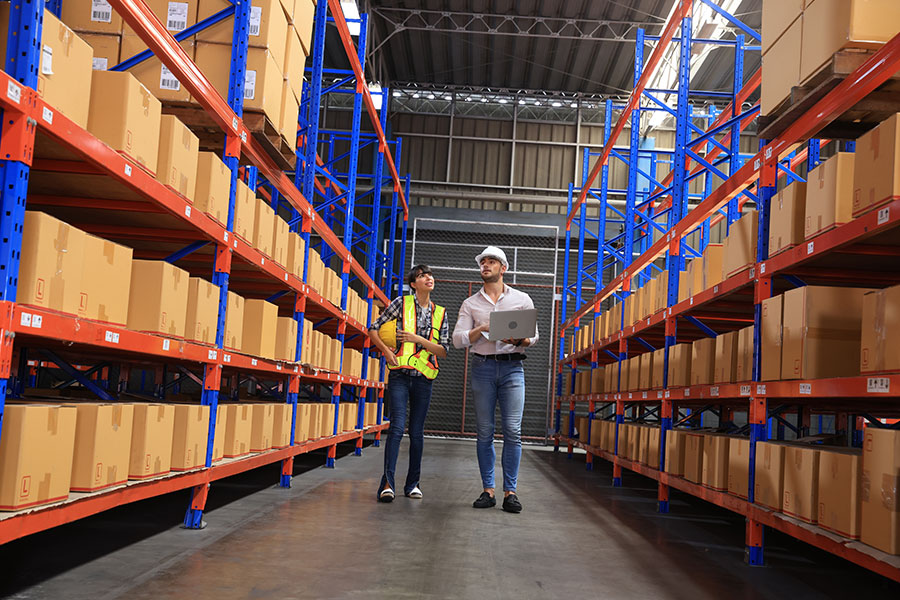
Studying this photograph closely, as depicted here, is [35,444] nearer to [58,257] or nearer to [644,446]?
[58,257]

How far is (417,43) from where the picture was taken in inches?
716

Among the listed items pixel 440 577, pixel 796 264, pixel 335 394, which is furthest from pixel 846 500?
pixel 335 394

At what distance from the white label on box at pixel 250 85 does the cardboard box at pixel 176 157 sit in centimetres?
97

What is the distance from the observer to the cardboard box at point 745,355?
15.5 feet

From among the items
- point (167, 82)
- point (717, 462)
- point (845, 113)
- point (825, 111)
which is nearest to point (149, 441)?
point (167, 82)

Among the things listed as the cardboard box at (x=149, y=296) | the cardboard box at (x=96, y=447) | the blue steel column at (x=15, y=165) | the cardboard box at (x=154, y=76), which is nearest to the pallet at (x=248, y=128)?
the cardboard box at (x=154, y=76)

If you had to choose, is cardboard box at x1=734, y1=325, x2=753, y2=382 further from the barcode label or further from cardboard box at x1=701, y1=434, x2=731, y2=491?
the barcode label

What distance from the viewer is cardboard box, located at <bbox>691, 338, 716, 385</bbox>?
5773 mm

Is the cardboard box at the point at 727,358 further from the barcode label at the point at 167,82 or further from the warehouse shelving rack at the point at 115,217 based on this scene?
the barcode label at the point at 167,82

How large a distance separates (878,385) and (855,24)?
1787 millimetres

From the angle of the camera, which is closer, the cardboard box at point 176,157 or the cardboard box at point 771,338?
the cardboard box at point 176,157

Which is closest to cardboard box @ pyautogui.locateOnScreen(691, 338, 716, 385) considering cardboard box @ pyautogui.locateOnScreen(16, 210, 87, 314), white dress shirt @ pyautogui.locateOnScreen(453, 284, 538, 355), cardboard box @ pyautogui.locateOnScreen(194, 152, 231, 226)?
white dress shirt @ pyautogui.locateOnScreen(453, 284, 538, 355)

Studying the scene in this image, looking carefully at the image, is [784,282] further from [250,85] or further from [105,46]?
[105,46]

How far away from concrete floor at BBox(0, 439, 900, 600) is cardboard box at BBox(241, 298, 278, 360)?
114 cm
